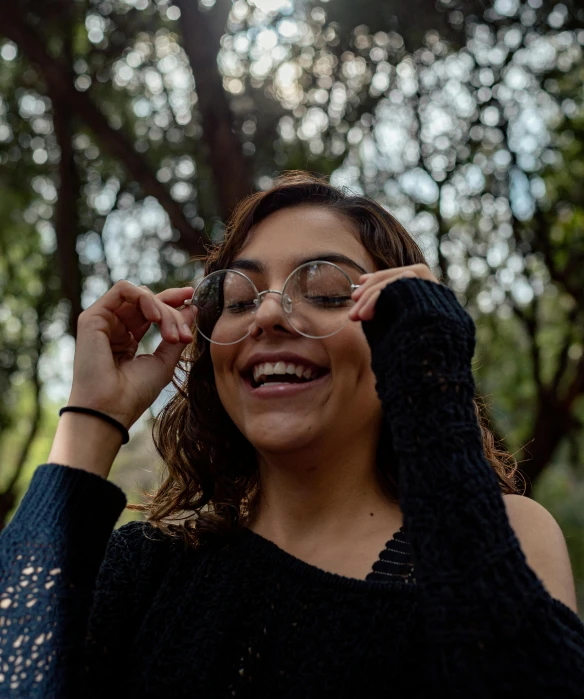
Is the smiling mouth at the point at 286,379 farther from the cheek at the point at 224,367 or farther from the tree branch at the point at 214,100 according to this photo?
the tree branch at the point at 214,100

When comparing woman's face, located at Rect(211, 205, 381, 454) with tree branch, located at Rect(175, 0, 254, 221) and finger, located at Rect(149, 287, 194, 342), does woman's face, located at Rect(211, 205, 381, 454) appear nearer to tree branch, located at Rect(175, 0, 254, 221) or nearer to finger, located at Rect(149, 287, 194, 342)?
finger, located at Rect(149, 287, 194, 342)

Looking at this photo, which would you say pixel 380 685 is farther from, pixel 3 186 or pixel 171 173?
pixel 3 186

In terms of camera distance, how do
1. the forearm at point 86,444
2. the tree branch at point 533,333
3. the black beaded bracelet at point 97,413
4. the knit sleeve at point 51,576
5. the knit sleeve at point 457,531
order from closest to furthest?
the knit sleeve at point 457,531, the knit sleeve at point 51,576, the forearm at point 86,444, the black beaded bracelet at point 97,413, the tree branch at point 533,333

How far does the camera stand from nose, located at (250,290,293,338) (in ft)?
7.09

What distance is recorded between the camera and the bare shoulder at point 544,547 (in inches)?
72.1

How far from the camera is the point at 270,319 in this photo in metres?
2.16

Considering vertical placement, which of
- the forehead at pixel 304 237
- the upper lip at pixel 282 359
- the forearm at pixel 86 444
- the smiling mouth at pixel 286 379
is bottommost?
the forearm at pixel 86 444

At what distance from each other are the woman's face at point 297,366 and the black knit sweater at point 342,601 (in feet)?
0.77

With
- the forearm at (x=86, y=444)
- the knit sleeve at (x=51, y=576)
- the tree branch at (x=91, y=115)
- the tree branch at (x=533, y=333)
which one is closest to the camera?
the knit sleeve at (x=51, y=576)

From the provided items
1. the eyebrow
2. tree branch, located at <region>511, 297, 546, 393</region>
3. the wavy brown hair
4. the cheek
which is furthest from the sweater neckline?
tree branch, located at <region>511, 297, 546, 393</region>

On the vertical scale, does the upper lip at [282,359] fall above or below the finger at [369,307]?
below

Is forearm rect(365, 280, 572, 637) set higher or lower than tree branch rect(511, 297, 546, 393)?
lower

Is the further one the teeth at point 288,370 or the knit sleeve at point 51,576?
the teeth at point 288,370

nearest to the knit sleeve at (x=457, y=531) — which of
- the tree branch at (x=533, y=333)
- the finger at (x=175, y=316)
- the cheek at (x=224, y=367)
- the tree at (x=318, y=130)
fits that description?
the cheek at (x=224, y=367)
